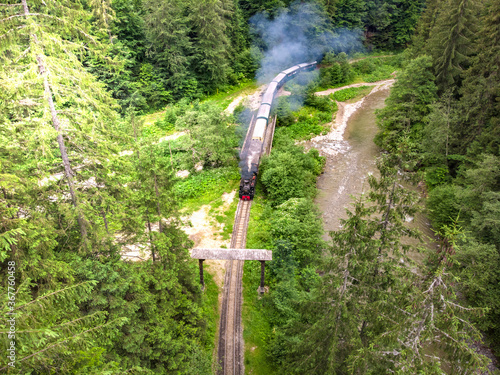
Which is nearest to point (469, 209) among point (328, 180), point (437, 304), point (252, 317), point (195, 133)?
point (328, 180)

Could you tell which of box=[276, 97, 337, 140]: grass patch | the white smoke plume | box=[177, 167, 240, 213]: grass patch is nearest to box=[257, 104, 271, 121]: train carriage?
box=[276, 97, 337, 140]: grass patch

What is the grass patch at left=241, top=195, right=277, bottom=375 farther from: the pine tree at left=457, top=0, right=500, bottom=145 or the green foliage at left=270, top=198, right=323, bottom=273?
the pine tree at left=457, top=0, right=500, bottom=145

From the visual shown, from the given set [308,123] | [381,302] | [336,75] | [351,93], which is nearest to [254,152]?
[308,123]

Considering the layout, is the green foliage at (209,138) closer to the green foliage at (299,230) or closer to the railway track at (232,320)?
the railway track at (232,320)

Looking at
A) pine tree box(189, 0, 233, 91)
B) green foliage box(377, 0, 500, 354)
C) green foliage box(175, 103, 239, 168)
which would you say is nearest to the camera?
green foliage box(377, 0, 500, 354)

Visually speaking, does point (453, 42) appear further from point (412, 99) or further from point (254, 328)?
point (254, 328)

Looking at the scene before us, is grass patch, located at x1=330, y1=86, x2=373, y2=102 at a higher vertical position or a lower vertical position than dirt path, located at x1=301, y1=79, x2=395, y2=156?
higher
